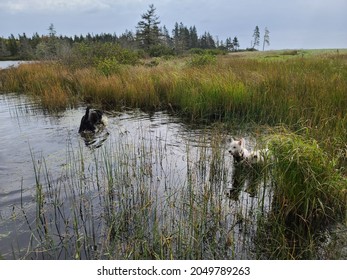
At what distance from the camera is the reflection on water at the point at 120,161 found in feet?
15.2

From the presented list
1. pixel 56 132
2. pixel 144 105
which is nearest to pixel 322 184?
pixel 56 132

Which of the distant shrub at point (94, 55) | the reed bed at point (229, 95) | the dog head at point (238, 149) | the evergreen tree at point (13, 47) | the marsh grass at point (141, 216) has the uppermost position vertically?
the evergreen tree at point (13, 47)

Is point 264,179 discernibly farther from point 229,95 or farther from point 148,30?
point 148,30

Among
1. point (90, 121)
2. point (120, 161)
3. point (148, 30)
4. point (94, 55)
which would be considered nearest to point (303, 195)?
point (120, 161)

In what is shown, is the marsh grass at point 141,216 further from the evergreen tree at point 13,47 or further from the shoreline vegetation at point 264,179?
the evergreen tree at point 13,47

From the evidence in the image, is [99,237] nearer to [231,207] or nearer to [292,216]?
[231,207]

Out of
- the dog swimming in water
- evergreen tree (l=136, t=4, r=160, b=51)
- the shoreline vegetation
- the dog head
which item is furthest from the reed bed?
evergreen tree (l=136, t=4, r=160, b=51)

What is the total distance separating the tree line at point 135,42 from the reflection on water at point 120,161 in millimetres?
15011

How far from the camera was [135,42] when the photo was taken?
50.0 metres

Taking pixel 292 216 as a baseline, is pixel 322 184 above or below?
above

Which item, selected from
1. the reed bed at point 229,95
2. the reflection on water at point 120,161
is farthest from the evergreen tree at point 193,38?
A: the reflection on water at point 120,161

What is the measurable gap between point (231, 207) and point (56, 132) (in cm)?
682

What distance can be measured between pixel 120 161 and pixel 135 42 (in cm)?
4796

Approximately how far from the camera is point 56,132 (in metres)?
9.25
